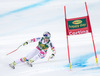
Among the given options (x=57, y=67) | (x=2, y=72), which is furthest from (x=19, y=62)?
(x=57, y=67)

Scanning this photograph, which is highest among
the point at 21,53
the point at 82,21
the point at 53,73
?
the point at 82,21

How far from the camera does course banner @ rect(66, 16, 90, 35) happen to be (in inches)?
344

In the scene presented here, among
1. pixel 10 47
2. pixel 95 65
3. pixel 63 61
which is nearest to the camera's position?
pixel 95 65

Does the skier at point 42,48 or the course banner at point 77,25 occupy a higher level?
the course banner at point 77,25

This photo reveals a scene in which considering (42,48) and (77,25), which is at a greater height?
(77,25)

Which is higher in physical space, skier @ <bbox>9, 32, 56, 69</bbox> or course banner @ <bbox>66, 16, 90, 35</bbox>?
course banner @ <bbox>66, 16, 90, 35</bbox>

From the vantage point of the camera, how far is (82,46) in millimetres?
12430

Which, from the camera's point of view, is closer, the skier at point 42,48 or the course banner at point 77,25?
the course banner at point 77,25

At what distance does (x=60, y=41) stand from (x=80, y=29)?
17.2 ft

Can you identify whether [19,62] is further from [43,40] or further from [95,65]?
[95,65]

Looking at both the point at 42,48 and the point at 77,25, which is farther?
the point at 42,48

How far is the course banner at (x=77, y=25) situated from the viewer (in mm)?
8727

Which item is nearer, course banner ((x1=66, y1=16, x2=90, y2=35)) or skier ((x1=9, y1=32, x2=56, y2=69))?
course banner ((x1=66, y1=16, x2=90, y2=35))

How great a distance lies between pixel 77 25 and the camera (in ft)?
28.6
